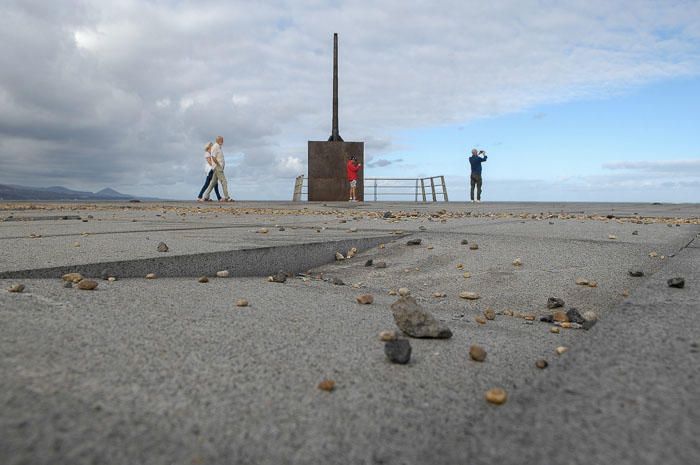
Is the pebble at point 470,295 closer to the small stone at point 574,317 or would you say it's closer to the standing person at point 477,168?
the small stone at point 574,317

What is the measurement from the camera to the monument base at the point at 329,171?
54.6ft

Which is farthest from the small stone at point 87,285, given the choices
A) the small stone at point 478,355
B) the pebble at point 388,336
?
the small stone at point 478,355

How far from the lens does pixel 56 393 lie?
0.90 metres

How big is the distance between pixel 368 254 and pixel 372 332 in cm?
186

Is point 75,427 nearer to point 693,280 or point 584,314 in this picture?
point 584,314

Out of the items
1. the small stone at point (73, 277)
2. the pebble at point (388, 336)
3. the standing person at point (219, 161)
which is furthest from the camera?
the standing person at point (219, 161)

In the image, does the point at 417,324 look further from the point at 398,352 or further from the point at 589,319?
the point at 589,319

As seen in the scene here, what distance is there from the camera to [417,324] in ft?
4.71

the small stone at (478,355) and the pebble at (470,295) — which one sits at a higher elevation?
the small stone at (478,355)

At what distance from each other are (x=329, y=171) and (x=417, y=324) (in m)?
15.5

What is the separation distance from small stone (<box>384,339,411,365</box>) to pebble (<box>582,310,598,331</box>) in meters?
0.78

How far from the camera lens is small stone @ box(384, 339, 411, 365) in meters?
1.18

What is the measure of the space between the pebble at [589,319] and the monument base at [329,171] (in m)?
14.8

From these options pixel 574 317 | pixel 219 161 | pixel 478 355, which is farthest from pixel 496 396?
pixel 219 161
